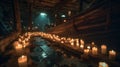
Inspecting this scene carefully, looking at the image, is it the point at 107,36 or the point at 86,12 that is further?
the point at 86,12

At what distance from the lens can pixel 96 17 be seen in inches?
304

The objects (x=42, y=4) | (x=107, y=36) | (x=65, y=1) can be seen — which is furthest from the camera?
(x=42, y=4)

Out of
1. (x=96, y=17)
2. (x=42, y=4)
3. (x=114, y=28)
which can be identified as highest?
(x=42, y=4)

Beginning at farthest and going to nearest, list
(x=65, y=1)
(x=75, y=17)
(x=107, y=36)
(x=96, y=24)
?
(x=65, y=1) → (x=75, y=17) → (x=96, y=24) → (x=107, y=36)

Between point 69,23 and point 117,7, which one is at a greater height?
→ point 117,7

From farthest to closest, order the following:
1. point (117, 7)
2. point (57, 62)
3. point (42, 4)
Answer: point (42, 4), point (117, 7), point (57, 62)

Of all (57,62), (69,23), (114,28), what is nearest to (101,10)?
(114,28)

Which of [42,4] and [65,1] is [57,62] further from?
[42,4]

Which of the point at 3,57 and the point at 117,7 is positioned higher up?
the point at 117,7

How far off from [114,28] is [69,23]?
11.4 feet

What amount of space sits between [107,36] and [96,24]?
0.86 meters

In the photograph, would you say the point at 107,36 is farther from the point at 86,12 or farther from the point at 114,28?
the point at 86,12

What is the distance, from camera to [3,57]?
4492 millimetres

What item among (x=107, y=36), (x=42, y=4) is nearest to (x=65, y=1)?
(x=42, y=4)
